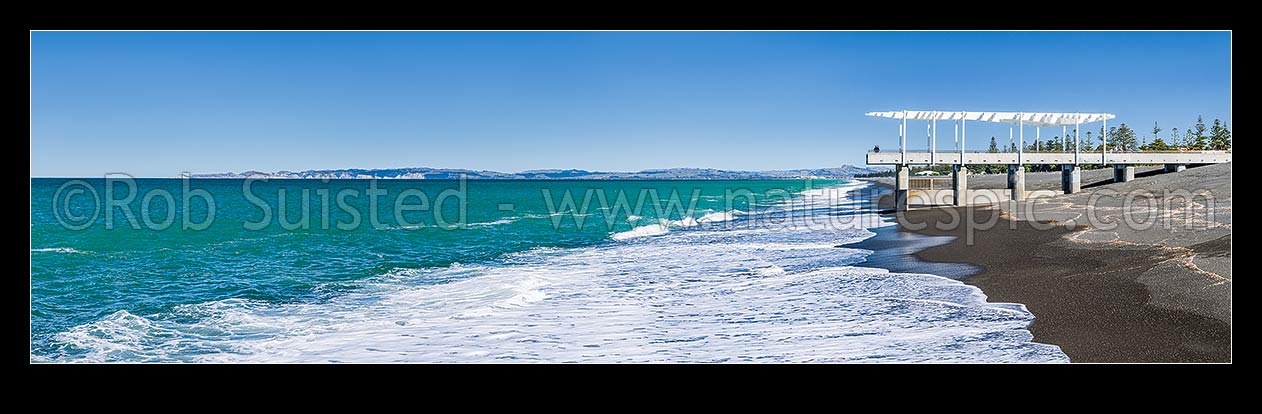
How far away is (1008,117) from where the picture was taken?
33906 millimetres

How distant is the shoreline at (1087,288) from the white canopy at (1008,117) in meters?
13.1

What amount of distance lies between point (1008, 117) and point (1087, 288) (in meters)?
25.6

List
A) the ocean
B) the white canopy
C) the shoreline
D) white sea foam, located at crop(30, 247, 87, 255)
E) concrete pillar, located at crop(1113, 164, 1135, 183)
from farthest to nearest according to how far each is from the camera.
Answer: concrete pillar, located at crop(1113, 164, 1135, 183) → the white canopy → white sea foam, located at crop(30, 247, 87, 255) → the ocean → the shoreline

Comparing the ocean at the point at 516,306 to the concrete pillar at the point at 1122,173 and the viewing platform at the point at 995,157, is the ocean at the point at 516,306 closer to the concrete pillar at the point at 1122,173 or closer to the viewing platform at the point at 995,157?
the viewing platform at the point at 995,157

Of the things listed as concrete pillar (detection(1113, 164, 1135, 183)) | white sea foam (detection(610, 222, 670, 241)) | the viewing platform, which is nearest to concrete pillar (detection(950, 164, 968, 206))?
the viewing platform

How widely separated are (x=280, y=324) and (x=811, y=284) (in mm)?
8509

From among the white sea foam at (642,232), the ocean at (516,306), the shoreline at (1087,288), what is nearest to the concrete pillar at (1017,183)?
the ocean at (516,306)

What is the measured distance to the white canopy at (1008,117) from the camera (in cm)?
3312

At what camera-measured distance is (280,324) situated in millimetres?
11086

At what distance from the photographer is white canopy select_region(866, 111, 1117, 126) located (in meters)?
33.1

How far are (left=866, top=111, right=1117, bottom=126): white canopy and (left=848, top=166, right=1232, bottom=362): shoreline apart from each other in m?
13.1

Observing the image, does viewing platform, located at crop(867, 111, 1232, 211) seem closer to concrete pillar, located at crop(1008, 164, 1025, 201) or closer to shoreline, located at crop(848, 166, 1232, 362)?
concrete pillar, located at crop(1008, 164, 1025, 201)
